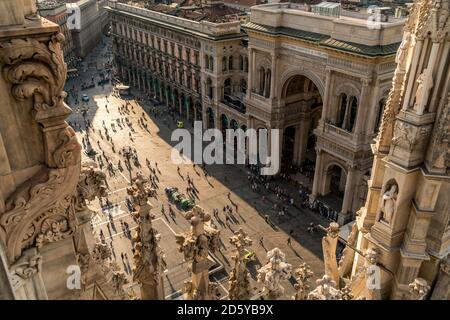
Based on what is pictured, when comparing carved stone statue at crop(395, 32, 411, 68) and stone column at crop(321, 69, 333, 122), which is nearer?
carved stone statue at crop(395, 32, 411, 68)

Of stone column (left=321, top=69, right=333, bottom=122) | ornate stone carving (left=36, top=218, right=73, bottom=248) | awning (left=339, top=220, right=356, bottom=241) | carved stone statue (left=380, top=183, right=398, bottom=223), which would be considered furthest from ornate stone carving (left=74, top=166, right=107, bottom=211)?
Result: stone column (left=321, top=69, right=333, bottom=122)

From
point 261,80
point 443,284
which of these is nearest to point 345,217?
point 261,80

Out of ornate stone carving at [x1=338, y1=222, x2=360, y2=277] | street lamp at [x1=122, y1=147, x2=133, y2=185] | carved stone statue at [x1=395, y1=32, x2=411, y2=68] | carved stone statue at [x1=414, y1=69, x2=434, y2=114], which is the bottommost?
street lamp at [x1=122, y1=147, x2=133, y2=185]

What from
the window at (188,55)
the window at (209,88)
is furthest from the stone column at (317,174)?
the window at (188,55)

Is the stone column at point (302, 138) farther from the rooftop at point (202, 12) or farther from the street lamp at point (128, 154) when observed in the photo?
the street lamp at point (128, 154)

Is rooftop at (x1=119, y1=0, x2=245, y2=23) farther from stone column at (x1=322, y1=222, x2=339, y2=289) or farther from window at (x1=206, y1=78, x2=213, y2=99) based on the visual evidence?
stone column at (x1=322, y1=222, x2=339, y2=289)

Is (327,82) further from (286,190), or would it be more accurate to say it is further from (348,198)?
(286,190)
